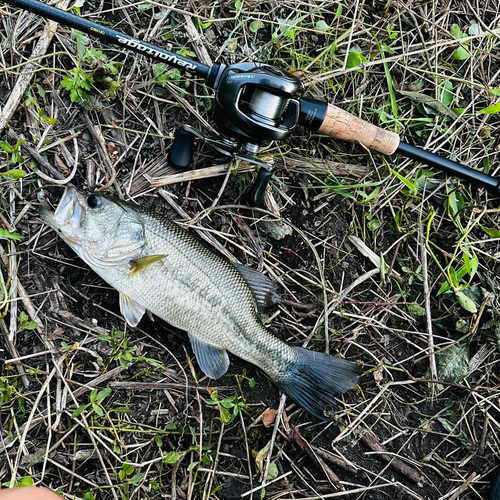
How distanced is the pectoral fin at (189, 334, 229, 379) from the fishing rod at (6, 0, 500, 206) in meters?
1.04

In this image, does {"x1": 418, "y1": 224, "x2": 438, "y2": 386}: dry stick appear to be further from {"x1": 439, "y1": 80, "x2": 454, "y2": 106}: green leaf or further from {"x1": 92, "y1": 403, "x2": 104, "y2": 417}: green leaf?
{"x1": 92, "y1": 403, "x2": 104, "y2": 417}: green leaf

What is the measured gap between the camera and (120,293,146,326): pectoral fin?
Result: 3133mm

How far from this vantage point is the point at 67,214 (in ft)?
9.61

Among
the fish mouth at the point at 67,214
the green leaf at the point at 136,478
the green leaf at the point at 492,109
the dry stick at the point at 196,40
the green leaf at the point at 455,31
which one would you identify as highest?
the green leaf at the point at 455,31

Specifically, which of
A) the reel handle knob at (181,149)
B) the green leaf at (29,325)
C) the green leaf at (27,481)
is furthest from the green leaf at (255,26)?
the green leaf at (27,481)

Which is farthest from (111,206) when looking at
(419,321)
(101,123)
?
(419,321)

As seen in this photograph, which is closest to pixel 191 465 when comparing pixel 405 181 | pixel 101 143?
Result: pixel 101 143

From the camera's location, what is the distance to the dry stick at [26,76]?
3.20 m

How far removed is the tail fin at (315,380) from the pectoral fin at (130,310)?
103 cm

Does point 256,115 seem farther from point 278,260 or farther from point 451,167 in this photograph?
point 451,167

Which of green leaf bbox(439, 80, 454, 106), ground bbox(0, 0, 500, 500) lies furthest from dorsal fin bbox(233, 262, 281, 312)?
green leaf bbox(439, 80, 454, 106)

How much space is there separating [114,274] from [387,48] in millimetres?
2689

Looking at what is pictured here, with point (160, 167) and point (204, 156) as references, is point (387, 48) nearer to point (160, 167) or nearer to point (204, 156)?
point (204, 156)

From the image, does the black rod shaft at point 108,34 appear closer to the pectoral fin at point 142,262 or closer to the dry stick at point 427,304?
the pectoral fin at point 142,262
